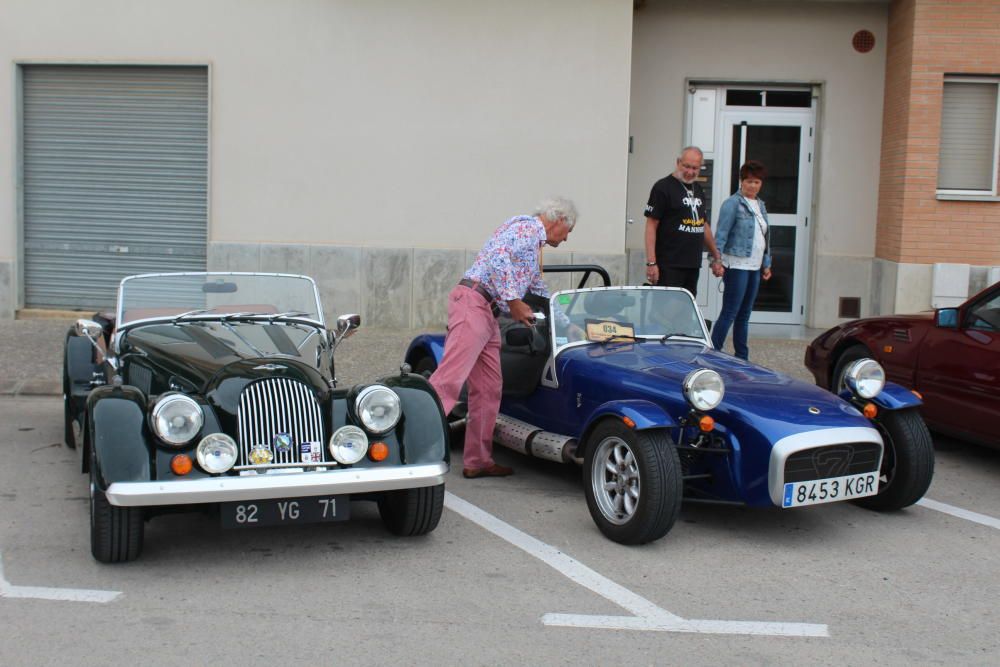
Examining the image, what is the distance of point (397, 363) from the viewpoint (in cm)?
1021

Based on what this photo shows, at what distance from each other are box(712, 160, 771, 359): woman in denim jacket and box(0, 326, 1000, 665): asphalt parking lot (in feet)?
9.81

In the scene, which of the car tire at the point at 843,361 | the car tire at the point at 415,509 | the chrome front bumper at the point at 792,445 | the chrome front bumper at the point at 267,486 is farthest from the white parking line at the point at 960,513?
the chrome front bumper at the point at 267,486

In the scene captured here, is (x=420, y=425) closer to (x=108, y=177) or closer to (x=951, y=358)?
(x=951, y=358)

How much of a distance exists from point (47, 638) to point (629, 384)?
10.4 feet

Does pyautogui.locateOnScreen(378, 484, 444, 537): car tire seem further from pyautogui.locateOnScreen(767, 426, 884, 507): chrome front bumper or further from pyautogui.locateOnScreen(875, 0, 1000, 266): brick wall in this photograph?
pyautogui.locateOnScreen(875, 0, 1000, 266): brick wall

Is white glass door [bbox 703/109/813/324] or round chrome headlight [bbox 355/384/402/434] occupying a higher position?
white glass door [bbox 703/109/813/324]

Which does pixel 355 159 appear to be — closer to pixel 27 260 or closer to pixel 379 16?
pixel 379 16

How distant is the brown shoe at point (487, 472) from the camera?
6.86 meters

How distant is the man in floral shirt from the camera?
6.67 m

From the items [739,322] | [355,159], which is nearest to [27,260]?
[355,159]

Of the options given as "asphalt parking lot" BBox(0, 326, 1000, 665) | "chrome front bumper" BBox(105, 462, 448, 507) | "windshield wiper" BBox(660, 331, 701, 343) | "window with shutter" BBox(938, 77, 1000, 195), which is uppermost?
"window with shutter" BBox(938, 77, 1000, 195)

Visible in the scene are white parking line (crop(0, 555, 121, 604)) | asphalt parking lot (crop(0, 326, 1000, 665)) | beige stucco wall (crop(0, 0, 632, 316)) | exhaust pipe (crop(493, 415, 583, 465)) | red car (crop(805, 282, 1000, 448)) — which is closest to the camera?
asphalt parking lot (crop(0, 326, 1000, 665))

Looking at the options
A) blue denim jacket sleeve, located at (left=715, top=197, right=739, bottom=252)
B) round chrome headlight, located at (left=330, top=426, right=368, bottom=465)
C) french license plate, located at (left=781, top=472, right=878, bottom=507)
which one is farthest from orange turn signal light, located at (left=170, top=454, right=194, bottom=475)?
blue denim jacket sleeve, located at (left=715, top=197, right=739, bottom=252)

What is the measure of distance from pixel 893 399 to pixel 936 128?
6525mm
